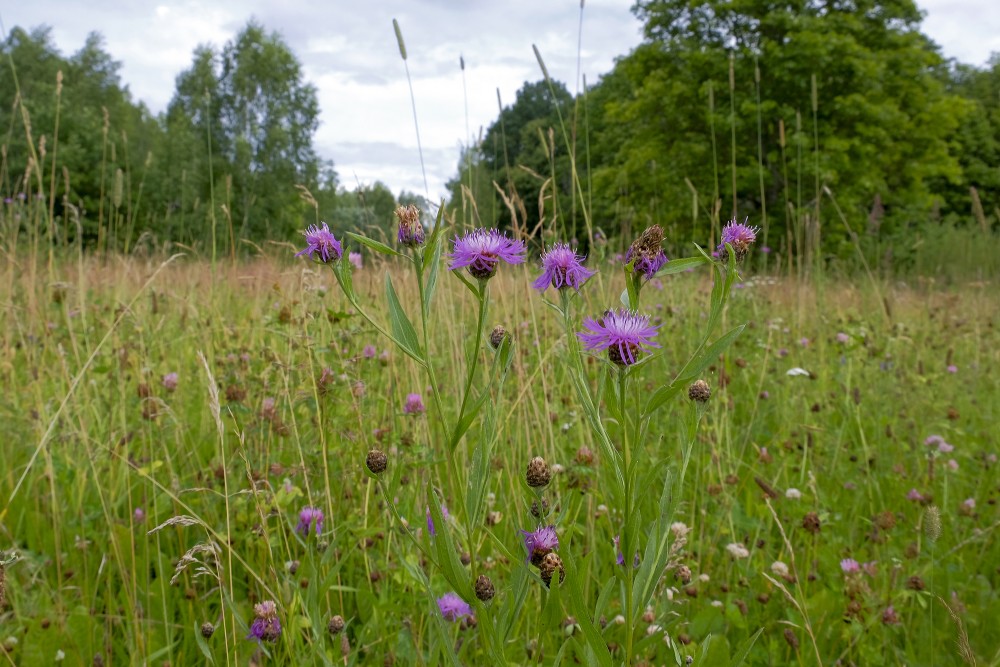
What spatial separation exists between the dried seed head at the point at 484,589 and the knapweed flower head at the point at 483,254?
375 millimetres

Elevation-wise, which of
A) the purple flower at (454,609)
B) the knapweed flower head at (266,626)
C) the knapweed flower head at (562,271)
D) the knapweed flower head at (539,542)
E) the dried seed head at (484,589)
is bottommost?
the purple flower at (454,609)

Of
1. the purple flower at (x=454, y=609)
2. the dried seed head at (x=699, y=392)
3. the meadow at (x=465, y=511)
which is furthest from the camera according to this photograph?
the purple flower at (x=454, y=609)

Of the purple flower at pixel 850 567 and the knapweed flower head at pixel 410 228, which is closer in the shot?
the knapweed flower head at pixel 410 228

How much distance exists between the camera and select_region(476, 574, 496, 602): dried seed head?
2.79ft

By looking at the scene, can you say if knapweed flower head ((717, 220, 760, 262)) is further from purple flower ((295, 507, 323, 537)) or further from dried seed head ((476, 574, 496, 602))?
purple flower ((295, 507, 323, 537))

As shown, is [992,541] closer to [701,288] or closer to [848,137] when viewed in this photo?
[701,288]

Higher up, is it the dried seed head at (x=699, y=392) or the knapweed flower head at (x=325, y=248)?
the knapweed flower head at (x=325, y=248)

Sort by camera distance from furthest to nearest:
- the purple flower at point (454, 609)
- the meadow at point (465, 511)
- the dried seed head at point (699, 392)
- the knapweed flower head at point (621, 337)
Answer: the purple flower at point (454, 609) < the dried seed head at point (699, 392) < the meadow at point (465, 511) < the knapweed flower head at point (621, 337)

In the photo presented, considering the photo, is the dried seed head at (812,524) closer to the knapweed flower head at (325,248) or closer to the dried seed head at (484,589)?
the dried seed head at (484,589)

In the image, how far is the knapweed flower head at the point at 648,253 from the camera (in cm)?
82

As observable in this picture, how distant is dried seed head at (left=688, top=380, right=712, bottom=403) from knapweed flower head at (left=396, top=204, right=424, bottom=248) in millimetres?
446

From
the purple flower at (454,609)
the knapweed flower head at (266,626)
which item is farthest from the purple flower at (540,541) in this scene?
the knapweed flower head at (266,626)

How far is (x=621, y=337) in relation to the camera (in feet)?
2.47

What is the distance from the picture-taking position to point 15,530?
5.79ft
